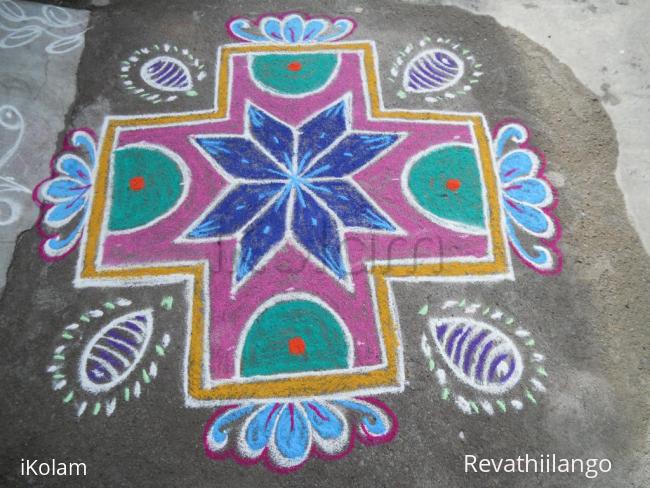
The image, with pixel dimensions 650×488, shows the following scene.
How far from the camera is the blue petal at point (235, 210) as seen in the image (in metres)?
4.31

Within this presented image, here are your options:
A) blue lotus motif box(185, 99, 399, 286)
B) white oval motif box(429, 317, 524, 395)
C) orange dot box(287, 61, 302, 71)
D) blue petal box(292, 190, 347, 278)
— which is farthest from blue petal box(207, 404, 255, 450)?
orange dot box(287, 61, 302, 71)

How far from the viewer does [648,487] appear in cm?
340

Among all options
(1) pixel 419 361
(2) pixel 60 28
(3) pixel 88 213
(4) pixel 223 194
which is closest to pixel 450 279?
(1) pixel 419 361

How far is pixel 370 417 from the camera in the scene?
3.57 m

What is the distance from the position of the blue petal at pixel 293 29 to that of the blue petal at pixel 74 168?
2.34 metres

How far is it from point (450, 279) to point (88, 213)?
2.96 metres

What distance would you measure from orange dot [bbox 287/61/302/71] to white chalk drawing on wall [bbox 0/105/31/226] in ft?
8.20

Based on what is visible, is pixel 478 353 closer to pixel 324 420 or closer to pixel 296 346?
pixel 324 420

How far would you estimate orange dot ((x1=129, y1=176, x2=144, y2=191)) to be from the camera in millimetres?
4527

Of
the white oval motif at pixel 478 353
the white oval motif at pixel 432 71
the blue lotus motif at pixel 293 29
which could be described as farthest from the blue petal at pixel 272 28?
the white oval motif at pixel 478 353

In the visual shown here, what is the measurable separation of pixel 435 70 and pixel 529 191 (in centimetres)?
155

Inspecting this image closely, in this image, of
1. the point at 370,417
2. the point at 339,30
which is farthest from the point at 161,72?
the point at 370,417

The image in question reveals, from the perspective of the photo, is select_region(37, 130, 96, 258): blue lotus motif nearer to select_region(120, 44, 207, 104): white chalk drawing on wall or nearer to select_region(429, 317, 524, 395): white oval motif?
select_region(120, 44, 207, 104): white chalk drawing on wall

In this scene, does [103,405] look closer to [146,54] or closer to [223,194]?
[223,194]
